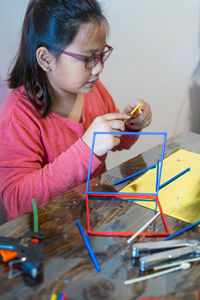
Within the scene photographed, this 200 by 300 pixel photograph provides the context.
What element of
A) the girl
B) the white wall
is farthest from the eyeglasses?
the white wall

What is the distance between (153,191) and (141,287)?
0.87 feet

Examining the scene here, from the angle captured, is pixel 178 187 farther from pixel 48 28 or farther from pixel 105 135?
pixel 48 28

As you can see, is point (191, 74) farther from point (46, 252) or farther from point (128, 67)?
point (46, 252)

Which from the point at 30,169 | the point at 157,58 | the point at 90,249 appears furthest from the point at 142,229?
the point at 157,58

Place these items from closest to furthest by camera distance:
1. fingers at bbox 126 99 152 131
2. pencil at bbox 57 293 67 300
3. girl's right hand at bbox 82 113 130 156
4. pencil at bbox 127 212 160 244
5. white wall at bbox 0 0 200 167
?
pencil at bbox 57 293 67 300, pencil at bbox 127 212 160 244, girl's right hand at bbox 82 113 130 156, fingers at bbox 126 99 152 131, white wall at bbox 0 0 200 167

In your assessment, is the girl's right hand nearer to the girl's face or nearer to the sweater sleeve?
the sweater sleeve

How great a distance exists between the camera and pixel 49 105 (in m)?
0.88

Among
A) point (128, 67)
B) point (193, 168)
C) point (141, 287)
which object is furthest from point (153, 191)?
point (128, 67)

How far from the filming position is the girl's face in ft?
2.54

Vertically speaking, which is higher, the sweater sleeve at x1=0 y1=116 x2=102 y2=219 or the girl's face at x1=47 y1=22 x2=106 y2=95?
the girl's face at x1=47 y1=22 x2=106 y2=95

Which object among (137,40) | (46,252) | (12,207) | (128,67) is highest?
(137,40)

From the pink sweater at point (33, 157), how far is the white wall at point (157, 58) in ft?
1.87

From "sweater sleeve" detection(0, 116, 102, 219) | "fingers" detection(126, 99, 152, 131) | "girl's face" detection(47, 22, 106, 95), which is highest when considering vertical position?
"girl's face" detection(47, 22, 106, 95)

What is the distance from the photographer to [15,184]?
795 millimetres
